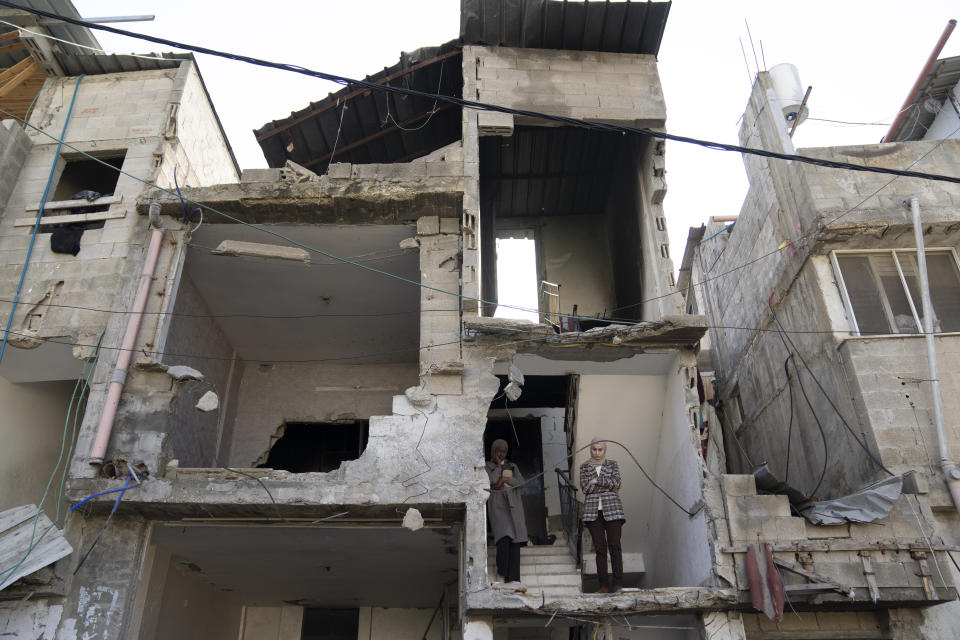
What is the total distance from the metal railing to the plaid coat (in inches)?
47.4

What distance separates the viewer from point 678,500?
1070 centimetres

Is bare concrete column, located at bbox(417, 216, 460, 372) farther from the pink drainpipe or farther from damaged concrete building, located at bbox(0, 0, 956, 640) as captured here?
the pink drainpipe

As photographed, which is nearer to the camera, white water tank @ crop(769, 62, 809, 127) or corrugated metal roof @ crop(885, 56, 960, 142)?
white water tank @ crop(769, 62, 809, 127)

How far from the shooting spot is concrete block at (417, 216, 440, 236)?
1170cm

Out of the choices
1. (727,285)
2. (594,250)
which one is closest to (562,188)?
(594,250)

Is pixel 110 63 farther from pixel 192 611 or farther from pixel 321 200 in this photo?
pixel 192 611

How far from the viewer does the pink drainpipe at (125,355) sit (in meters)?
9.69

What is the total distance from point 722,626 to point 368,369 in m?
8.92

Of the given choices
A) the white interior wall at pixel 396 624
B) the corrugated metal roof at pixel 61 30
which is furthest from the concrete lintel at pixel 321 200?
the white interior wall at pixel 396 624

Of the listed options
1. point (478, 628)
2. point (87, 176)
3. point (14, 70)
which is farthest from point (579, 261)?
point (14, 70)

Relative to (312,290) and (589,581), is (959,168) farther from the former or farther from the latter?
(312,290)

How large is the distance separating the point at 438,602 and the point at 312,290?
6440 mm

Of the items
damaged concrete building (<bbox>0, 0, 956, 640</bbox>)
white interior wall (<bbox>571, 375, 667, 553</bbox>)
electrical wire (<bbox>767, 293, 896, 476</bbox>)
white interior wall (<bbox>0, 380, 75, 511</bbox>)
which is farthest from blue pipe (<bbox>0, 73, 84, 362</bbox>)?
electrical wire (<bbox>767, 293, 896, 476</bbox>)

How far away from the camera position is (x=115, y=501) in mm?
9367
